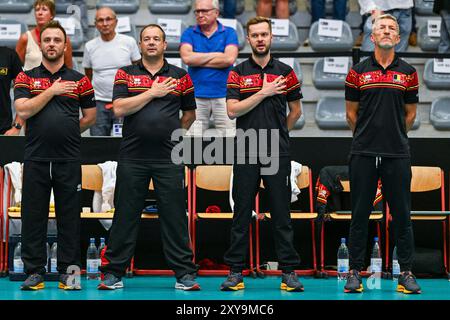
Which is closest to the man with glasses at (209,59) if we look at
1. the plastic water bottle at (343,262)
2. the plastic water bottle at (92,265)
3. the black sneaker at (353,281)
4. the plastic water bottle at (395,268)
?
the plastic water bottle at (343,262)

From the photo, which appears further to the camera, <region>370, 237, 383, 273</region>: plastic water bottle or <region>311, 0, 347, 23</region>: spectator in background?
<region>311, 0, 347, 23</region>: spectator in background

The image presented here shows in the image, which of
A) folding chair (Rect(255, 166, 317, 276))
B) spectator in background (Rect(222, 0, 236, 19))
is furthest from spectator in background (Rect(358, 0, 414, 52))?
folding chair (Rect(255, 166, 317, 276))

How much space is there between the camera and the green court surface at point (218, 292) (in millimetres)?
6758

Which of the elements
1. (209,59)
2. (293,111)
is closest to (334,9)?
(209,59)

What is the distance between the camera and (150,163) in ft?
23.2

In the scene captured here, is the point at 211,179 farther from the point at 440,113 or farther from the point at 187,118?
the point at 440,113

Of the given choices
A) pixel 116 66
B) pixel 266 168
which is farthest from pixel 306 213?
pixel 116 66

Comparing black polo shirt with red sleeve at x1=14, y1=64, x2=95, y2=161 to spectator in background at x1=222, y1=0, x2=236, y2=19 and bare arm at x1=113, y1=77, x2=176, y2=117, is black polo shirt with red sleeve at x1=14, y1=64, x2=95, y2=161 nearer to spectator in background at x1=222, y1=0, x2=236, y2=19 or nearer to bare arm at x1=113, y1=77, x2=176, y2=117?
bare arm at x1=113, y1=77, x2=176, y2=117

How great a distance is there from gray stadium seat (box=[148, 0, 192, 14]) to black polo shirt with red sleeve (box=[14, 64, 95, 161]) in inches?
156

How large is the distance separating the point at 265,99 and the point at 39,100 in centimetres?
162

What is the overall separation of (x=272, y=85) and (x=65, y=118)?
1.52 meters

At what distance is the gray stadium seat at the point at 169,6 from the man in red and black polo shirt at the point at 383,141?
14.4 feet

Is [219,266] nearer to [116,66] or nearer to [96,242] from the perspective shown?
[96,242]

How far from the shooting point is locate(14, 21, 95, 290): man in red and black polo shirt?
703cm
